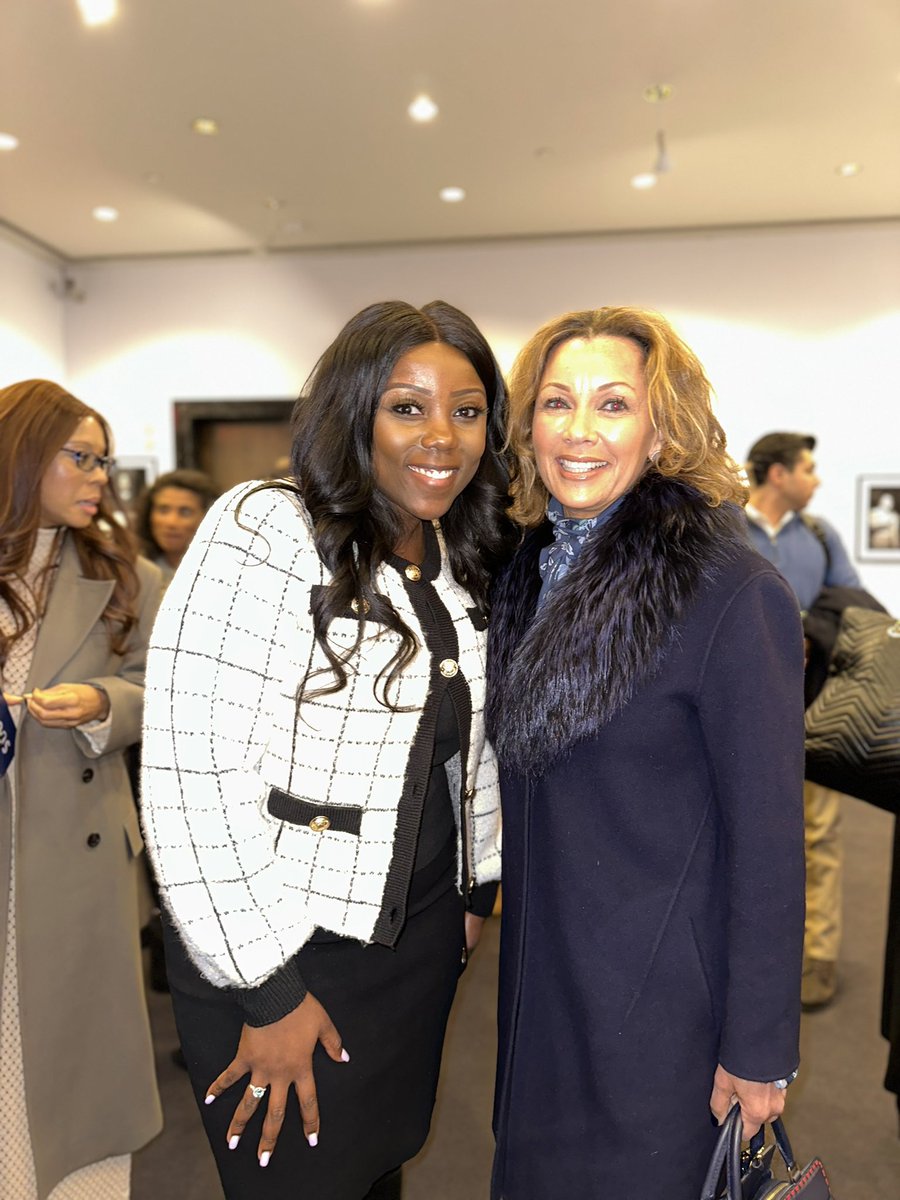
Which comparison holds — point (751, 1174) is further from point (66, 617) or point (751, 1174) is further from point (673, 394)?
point (66, 617)

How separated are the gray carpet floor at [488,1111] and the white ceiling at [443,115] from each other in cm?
439

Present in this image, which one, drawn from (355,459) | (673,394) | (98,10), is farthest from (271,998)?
(98,10)

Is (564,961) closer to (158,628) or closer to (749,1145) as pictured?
(749,1145)

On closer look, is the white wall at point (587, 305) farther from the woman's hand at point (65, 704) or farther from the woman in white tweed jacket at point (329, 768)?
the woman in white tweed jacket at point (329, 768)

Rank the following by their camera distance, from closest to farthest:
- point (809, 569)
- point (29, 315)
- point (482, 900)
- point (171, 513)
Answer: point (482, 900)
point (809, 569)
point (171, 513)
point (29, 315)

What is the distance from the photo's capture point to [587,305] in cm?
784

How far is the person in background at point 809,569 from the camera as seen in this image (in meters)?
3.43

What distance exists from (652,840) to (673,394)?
70 cm

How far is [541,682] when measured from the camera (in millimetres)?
1401

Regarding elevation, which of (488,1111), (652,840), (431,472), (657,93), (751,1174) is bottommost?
(488,1111)

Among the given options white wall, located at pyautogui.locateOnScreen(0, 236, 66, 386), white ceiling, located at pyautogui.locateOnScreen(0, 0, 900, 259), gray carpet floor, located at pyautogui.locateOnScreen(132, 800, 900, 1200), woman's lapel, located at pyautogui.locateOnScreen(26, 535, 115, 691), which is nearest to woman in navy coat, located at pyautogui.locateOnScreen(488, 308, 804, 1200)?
woman's lapel, located at pyautogui.locateOnScreen(26, 535, 115, 691)

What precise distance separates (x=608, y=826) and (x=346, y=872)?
0.41 meters

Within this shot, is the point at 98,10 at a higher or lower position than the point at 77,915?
higher

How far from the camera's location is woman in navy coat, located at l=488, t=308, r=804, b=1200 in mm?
1293
